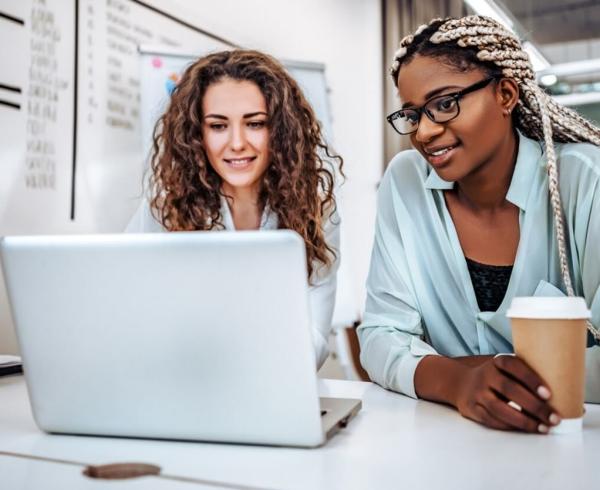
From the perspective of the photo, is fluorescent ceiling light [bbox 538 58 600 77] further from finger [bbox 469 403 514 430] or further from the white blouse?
finger [bbox 469 403 514 430]

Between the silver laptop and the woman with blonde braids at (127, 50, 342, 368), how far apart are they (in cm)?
97

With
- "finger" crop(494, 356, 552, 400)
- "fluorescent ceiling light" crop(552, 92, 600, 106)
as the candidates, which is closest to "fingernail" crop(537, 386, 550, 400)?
"finger" crop(494, 356, 552, 400)

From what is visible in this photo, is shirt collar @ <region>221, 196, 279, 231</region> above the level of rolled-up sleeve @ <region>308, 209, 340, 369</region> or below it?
above

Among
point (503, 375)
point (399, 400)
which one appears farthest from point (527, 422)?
point (399, 400)

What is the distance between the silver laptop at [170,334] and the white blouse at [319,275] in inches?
26.0

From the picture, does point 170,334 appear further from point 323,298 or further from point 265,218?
point 265,218

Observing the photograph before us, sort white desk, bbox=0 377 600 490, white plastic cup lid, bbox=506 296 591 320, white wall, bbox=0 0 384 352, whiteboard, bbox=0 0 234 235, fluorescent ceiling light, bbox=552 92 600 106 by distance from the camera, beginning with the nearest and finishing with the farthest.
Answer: white desk, bbox=0 377 600 490, white plastic cup lid, bbox=506 296 591 320, whiteboard, bbox=0 0 234 235, white wall, bbox=0 0 384 352, fluorescent ceiling light, bbox=552 92 600 106

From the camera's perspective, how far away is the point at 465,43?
3.75 feet

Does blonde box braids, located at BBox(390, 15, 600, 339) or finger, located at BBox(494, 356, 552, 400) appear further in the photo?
blonde box braids, located at BBox(390, 15, 600, 339)

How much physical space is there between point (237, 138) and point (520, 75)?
764 mm

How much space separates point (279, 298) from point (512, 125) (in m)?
0.81

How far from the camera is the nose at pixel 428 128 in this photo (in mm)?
1141

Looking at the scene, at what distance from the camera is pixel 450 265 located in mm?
1223

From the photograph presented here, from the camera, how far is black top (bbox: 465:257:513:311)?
1.20m
